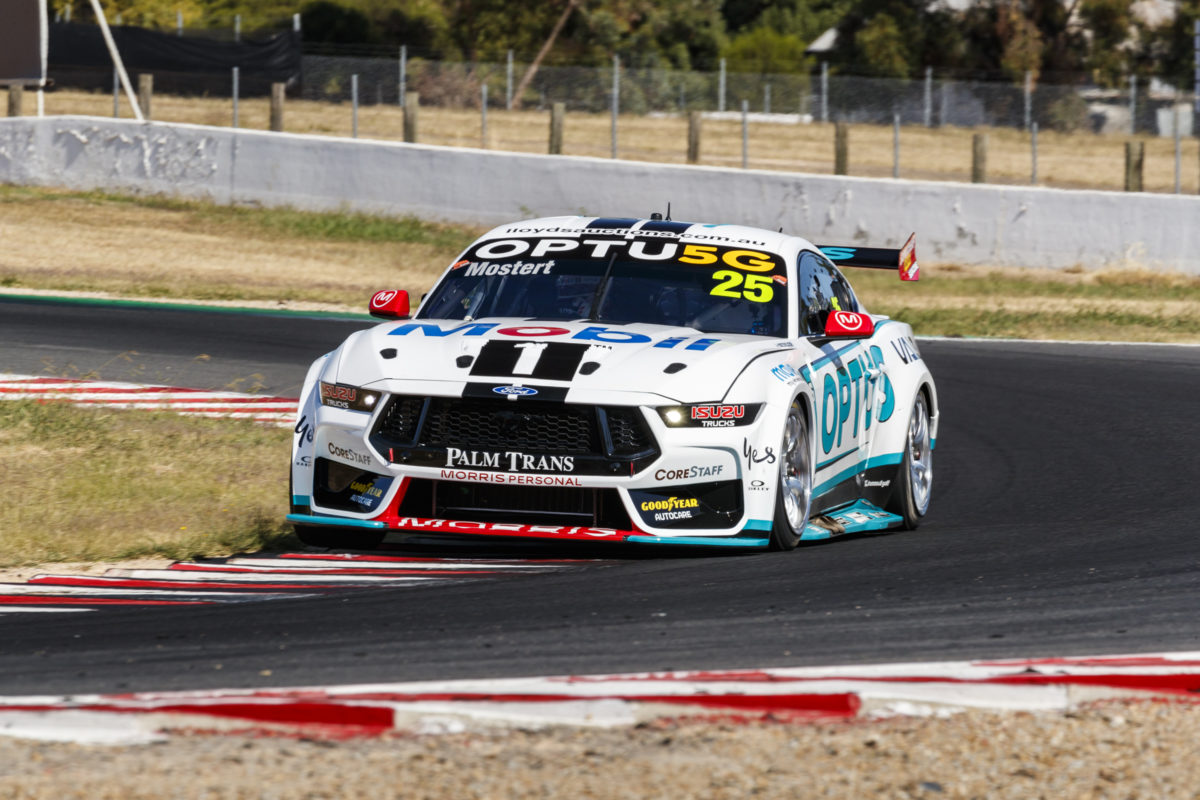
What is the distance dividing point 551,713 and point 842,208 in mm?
20593

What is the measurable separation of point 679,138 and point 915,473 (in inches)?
1007

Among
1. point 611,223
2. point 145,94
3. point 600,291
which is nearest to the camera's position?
point 600,291

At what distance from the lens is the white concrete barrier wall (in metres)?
24.1

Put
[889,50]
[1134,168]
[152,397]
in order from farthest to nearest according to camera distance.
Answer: [889,50]
[1134,168]
[152,397]

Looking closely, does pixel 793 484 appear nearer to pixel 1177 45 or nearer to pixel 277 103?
pixel 277 103

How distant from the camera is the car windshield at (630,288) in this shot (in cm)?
870

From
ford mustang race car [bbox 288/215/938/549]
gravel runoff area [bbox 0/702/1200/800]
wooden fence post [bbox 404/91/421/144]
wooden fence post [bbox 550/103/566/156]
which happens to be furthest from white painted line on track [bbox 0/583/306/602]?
wooden fence post [bbox 404/91/421/144]

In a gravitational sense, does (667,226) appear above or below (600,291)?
above

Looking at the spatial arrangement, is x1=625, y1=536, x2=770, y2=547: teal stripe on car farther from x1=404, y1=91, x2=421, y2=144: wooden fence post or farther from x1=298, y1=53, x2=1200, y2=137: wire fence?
x1=298, y1=53, x2=1200, y2=137: wire fence

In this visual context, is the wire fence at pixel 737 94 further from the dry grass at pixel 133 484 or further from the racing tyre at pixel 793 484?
the racing tyre at pixel 793 484

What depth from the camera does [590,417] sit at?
7555 mm

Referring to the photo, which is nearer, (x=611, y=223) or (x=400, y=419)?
(x=400, y=419)

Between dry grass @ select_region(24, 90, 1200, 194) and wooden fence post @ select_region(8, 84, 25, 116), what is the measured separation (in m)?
2.19

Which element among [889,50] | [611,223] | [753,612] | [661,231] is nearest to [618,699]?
[753,612]
